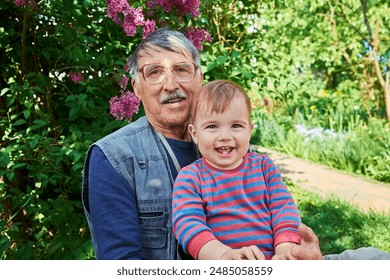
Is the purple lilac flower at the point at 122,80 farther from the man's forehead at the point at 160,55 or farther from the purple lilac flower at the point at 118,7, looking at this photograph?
the man's forehead at the point at 160,55

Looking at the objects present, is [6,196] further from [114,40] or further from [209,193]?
[209,193]

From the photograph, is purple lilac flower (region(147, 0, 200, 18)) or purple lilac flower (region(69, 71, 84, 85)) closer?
purple lilac flower (region(147, 0, 200, 18))

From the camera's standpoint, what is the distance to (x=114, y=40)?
2828mm

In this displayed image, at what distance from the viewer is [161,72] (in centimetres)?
159

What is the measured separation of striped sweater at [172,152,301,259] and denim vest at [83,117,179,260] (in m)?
0.16

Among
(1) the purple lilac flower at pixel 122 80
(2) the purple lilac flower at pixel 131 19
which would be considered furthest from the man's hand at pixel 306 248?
(1) the purple lilac flower at pixel 122 80

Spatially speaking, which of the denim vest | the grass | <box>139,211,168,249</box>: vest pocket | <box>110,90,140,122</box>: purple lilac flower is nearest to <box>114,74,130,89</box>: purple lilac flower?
<box>110,90,140,122</box>: purple lilac flower

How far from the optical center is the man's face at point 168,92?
5.21 feet

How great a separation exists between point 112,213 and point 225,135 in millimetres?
388

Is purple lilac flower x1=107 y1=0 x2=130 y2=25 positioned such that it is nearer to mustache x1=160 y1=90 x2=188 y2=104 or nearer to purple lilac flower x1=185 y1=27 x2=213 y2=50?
purple lilac flower x1=185 y1=27 x2=213 y2=50

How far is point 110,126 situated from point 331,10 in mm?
5738

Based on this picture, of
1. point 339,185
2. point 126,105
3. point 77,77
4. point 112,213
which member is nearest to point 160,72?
point 112,213

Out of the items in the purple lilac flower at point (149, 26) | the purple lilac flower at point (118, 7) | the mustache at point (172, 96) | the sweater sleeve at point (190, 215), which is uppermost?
the purple lilac flower at point (118, 7)

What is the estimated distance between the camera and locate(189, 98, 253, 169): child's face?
1382mm
